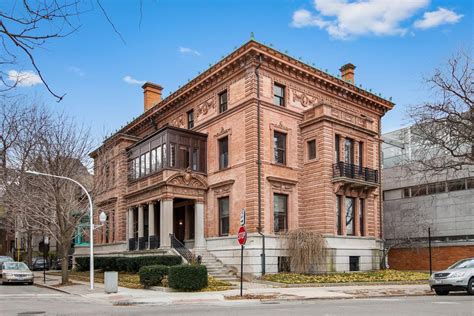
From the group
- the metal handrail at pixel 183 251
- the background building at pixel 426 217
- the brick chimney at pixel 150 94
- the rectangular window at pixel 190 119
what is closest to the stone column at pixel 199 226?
the metal handrail at pixel 183 251

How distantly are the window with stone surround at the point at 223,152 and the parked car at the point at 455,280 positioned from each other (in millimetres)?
16006

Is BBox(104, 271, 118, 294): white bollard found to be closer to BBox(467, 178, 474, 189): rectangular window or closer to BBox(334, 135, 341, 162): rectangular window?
BBox(334, 135, 341, 162): rectangular window

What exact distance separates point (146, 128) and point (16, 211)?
1437cm

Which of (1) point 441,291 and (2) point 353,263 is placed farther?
(2) point 353,263

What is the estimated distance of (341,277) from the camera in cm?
2756

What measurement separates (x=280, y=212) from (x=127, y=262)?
10.3 metres

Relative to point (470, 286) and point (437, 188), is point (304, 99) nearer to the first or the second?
point (437, 188)

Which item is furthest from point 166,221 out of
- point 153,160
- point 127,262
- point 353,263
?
point 353,263

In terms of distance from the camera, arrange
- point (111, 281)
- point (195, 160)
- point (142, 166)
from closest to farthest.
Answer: point (111, 281) < point (195, 160) < point (142, 166)

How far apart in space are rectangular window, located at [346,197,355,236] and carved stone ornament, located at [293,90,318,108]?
6826mm

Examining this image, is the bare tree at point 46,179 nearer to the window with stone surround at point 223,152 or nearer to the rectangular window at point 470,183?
the window with stone surround at point 223,152

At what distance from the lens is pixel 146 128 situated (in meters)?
42.5

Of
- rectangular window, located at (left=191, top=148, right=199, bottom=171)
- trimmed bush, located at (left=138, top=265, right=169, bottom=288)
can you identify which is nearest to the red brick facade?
rectangular window, located at (left=191, top=148, right=199, bottom=171)

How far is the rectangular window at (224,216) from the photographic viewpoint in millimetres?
32125
